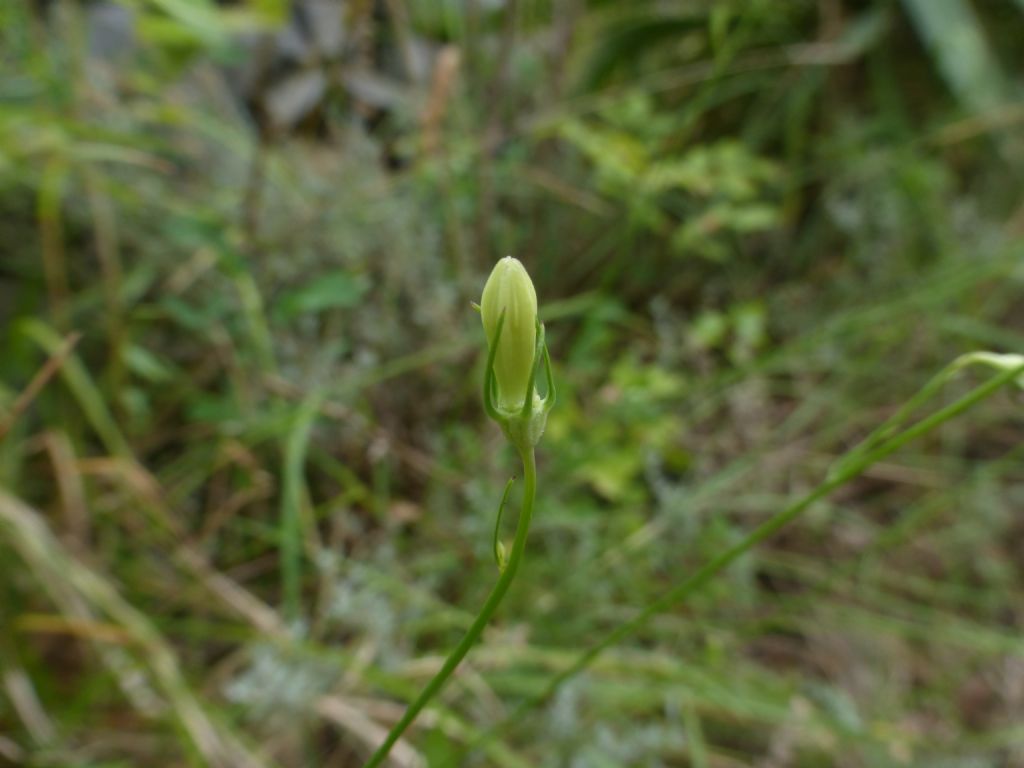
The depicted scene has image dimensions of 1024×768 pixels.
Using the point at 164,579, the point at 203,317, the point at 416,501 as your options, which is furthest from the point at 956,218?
the point at 164,579

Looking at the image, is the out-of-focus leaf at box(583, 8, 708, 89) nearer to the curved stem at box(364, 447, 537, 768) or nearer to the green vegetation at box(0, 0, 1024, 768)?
the green vegetation at box(0, 0, 1024, 768)

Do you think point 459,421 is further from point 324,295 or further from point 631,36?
point 631,36

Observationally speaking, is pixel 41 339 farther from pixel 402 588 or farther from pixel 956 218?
pixel 956 218

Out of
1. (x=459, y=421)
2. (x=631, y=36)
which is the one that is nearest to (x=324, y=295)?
(x=459, y=421)

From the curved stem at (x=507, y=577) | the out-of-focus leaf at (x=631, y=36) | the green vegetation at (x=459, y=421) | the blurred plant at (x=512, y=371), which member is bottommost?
the green vegetation at (x=459, y=421)

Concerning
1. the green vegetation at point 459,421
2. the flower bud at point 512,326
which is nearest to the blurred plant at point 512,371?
the flower bud at point 512,326

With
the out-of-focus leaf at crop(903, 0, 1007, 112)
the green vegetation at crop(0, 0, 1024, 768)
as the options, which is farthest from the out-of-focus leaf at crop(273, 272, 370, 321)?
the out-of-focus leaf at crop(903, 0, 1007, 112)

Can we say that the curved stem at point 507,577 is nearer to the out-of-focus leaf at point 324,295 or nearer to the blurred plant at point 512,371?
the blurred plant at point 512,371
